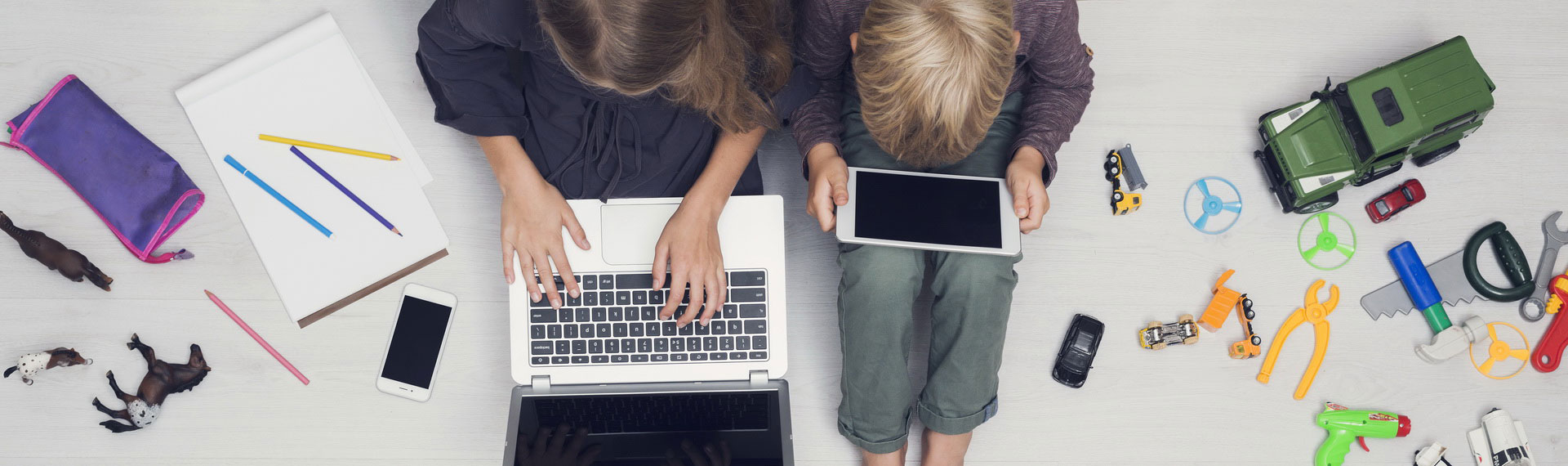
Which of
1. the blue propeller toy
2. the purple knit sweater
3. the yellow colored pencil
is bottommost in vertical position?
the blue propeller toy

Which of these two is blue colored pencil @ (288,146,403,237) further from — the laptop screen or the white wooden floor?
the laptop screen

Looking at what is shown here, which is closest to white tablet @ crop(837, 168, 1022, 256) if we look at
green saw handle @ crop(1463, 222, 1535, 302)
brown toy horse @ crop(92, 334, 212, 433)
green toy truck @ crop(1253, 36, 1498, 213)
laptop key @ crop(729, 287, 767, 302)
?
laptop key @ crop(729, 287, 767, 302)

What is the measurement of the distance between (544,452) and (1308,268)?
89 cm

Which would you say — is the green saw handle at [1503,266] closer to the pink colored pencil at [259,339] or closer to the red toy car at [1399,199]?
the red toy car at [1399,199]

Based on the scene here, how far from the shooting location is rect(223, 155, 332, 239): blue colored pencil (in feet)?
3.04

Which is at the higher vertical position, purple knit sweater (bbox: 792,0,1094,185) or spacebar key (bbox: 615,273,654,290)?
purple knit sweater (bbox: 792,0,1094,185)

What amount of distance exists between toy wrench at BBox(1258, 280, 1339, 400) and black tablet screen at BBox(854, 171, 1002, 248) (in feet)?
1.35

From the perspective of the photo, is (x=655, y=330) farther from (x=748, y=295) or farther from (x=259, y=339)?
(x=259, y=339)

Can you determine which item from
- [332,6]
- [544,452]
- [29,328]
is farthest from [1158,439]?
[29,328]

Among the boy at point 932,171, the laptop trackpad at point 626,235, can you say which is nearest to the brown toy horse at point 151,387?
the laptop trackpad at point 626,235

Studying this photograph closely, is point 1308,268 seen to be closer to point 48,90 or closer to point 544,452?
point 544,452

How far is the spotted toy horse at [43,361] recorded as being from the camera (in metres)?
0.89

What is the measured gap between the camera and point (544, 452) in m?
0.79

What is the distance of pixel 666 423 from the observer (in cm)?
82
